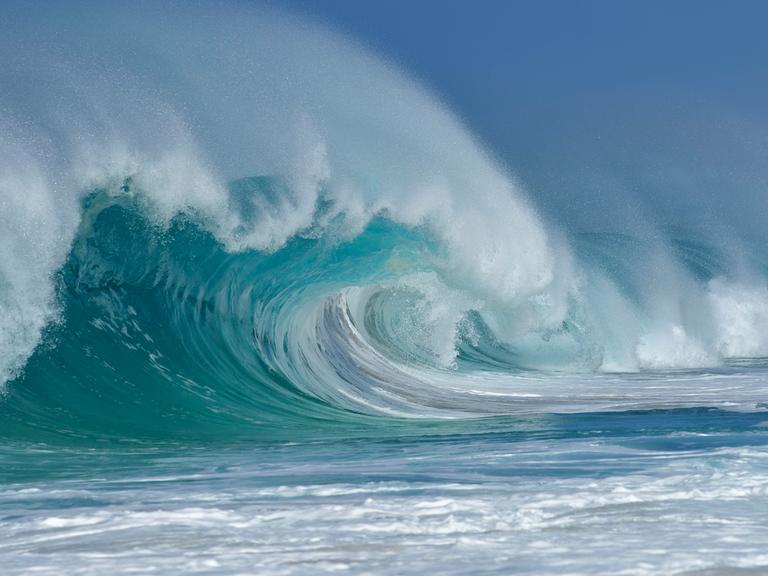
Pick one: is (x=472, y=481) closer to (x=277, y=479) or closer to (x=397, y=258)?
(x=277, y=479)

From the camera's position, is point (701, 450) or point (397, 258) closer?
point (701, 450)

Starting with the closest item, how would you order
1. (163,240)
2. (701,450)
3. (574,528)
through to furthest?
(574,528)
(701,450)
(163,240)

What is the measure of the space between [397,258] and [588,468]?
7159mm

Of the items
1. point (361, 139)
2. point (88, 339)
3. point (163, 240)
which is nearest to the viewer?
point (88, 339)

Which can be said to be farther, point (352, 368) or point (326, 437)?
point (352, 368)

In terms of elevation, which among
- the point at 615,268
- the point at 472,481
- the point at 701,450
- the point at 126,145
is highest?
the point at 615,268

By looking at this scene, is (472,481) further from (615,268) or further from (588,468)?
(615,268)

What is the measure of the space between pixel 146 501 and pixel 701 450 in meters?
2.83

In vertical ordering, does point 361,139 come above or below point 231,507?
above

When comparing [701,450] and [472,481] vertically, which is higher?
[701,450]

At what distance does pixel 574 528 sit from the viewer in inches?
148

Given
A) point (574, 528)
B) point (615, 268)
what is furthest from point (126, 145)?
point (615, 268)

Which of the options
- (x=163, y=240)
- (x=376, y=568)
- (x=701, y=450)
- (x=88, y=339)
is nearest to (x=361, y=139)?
(x=163, y=240)

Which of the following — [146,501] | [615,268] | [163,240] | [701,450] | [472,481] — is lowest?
[146,501]
